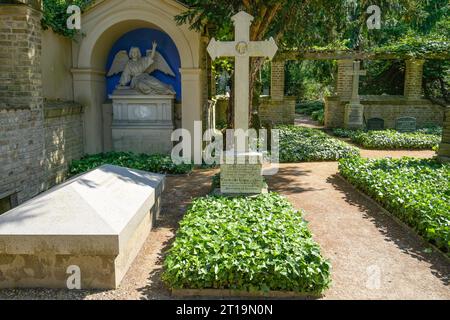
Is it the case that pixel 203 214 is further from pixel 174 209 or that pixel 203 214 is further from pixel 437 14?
pixel 437 14

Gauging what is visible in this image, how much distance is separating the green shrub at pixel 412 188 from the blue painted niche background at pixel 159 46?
5.18 meters

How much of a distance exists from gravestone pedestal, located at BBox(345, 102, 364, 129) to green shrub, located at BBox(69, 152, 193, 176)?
10.4m

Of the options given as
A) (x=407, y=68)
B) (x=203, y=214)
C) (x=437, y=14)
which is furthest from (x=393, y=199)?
(x=437, y=14)

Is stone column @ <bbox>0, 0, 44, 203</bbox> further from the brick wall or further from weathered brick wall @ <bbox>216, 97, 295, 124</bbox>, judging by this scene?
weathered brick wall @ <bbox>216, 97, 295, 124</bbox>

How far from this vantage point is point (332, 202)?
751 cm

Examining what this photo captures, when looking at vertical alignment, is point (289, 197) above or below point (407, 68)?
below

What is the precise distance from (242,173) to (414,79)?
1489cm

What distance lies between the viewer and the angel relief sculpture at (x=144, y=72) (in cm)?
1088

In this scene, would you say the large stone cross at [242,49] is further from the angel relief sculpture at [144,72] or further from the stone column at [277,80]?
A: the stone column at [277,80]

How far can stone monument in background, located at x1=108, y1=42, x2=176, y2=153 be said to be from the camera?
1089 cm

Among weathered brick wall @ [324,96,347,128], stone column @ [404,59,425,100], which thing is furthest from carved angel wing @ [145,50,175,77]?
stone column @ [404,59,425,100]

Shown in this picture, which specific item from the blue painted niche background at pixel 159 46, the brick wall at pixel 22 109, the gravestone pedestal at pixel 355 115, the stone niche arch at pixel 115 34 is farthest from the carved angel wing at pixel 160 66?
the gravestone pedestal at pixel 355 115

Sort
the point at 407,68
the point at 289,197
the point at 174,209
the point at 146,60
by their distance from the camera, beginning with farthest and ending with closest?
the point at 407,68 → the point at 146,60 → the point at 289,197 → the point at 174,209

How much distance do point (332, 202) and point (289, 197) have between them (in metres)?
0.83
